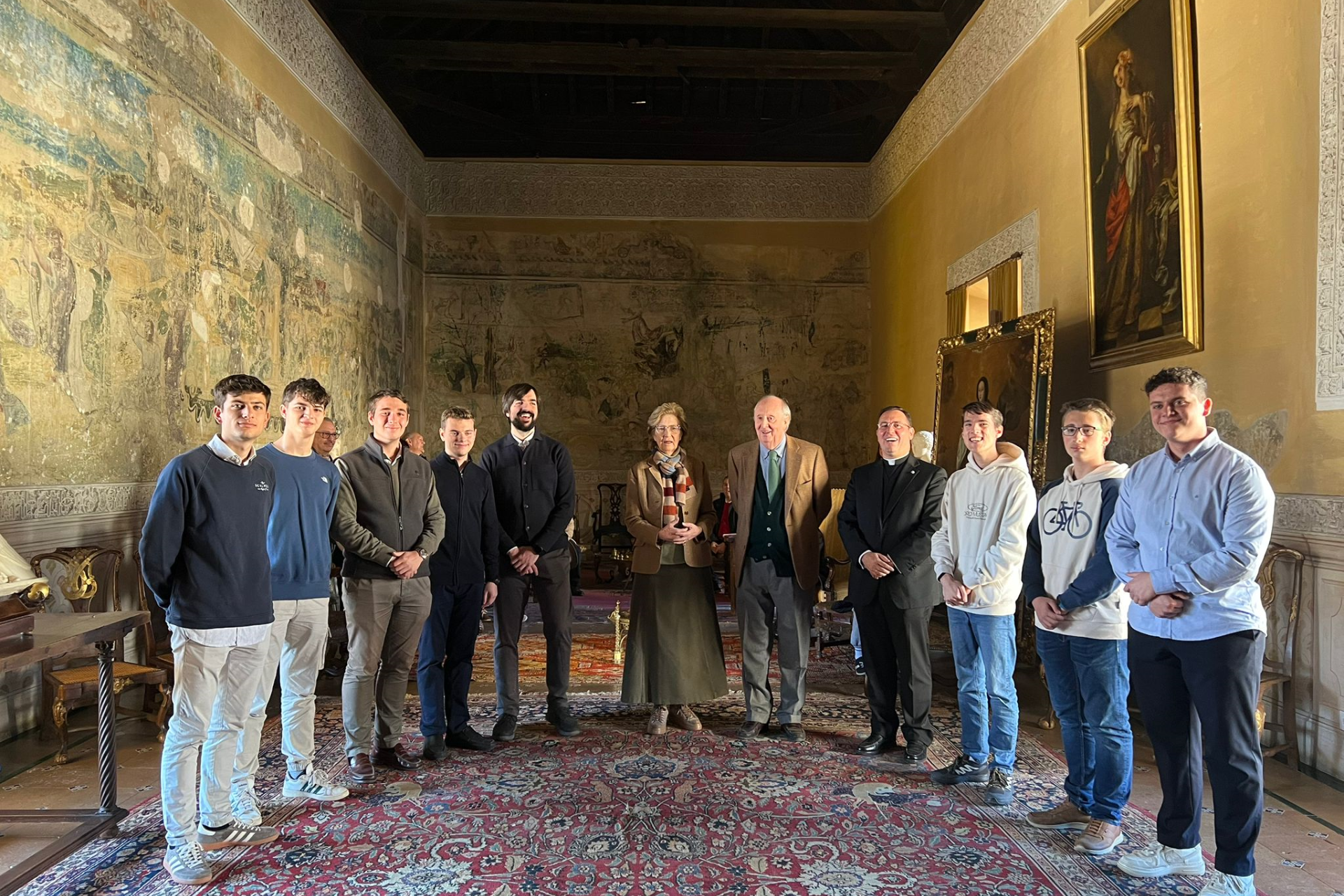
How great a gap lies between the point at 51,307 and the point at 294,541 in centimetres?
306

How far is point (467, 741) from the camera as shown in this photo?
5.34 metres

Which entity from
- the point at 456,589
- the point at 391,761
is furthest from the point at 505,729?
the point at 456,589

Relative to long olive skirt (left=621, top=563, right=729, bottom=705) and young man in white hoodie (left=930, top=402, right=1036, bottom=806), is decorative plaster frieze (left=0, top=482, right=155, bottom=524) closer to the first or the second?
long olive skirt (left=621, top=563, right=729, bottom=705)

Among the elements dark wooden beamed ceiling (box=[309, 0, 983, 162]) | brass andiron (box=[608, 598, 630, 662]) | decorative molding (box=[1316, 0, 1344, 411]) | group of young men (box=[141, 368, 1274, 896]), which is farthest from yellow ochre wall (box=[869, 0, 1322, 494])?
brass andiron (box=[608, 598, 630, 662])

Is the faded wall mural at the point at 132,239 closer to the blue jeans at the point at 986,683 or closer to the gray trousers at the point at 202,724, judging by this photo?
the gray trousers at the point at 202,724

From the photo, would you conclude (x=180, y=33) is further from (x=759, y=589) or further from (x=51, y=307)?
(x=759, y=589)

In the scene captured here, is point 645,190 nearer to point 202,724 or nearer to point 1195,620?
point 202,724

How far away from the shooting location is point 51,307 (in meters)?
5.81

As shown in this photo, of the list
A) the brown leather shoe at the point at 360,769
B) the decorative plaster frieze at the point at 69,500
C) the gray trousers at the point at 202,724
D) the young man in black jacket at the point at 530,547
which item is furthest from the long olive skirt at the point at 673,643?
the decorative plaster frieze at the point at 69,500

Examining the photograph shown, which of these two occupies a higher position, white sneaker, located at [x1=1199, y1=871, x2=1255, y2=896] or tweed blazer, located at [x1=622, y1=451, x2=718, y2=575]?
tweed blazer, located at [x1=622, y1=451, x2=718, y2=575]

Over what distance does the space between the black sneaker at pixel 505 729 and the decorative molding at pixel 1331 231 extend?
5.13 meters

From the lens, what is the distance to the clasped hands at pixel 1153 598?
333 cm

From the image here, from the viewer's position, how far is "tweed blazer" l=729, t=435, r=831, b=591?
557 centimetres

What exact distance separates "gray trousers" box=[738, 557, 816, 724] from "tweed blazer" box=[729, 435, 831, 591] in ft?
0.34
